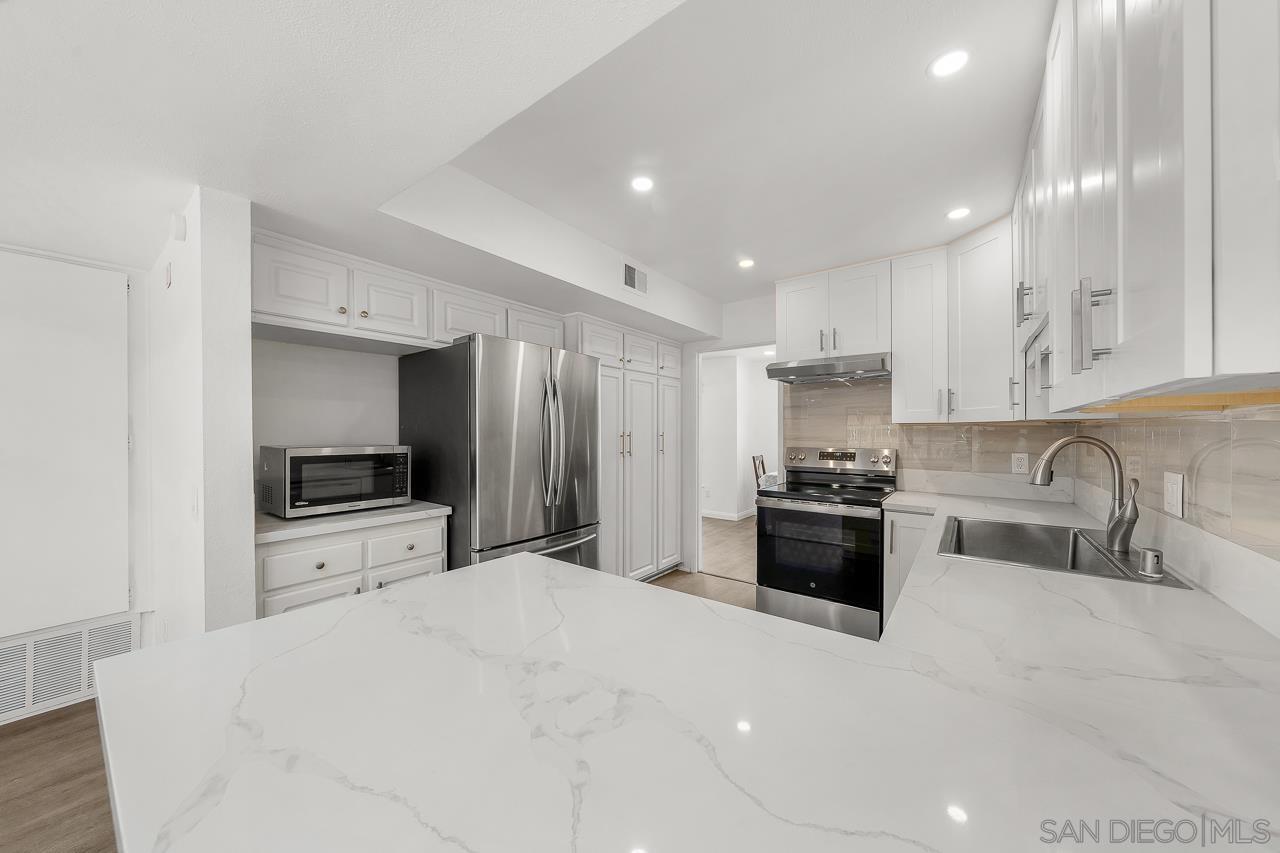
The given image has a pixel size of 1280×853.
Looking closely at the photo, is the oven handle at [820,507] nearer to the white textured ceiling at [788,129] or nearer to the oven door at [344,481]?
the white textured ceiling at [788,129]

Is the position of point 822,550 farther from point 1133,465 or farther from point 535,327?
point 535,327

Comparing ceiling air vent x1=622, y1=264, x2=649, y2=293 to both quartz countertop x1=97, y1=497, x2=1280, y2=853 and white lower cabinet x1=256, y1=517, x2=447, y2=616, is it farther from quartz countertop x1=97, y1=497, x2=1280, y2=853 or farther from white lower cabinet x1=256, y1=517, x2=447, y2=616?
quartz countertop x1=97, y1=497, x2=1280, y2=853

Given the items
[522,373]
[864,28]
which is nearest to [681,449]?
[522,373]

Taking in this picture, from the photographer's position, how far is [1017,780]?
0.48 m

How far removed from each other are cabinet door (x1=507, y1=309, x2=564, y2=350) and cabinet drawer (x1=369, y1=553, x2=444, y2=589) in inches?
53.1

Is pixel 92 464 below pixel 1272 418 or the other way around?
below

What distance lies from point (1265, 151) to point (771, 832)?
0.73 m

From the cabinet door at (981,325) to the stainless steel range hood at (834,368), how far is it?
383 millimetres

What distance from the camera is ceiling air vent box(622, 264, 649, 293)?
3.19 metres

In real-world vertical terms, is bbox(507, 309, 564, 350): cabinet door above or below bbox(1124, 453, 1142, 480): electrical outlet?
above

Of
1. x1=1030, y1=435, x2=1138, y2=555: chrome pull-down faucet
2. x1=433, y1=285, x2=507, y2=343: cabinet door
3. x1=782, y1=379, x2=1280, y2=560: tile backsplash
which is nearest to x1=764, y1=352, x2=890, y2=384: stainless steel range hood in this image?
x1=782, y1=379, x2=1280, y2=560: tile backsplash

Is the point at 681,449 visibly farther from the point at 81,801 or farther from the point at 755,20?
the point at 81,801

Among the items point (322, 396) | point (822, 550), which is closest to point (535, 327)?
point (322, 396)

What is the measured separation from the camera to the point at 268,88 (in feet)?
4.19
